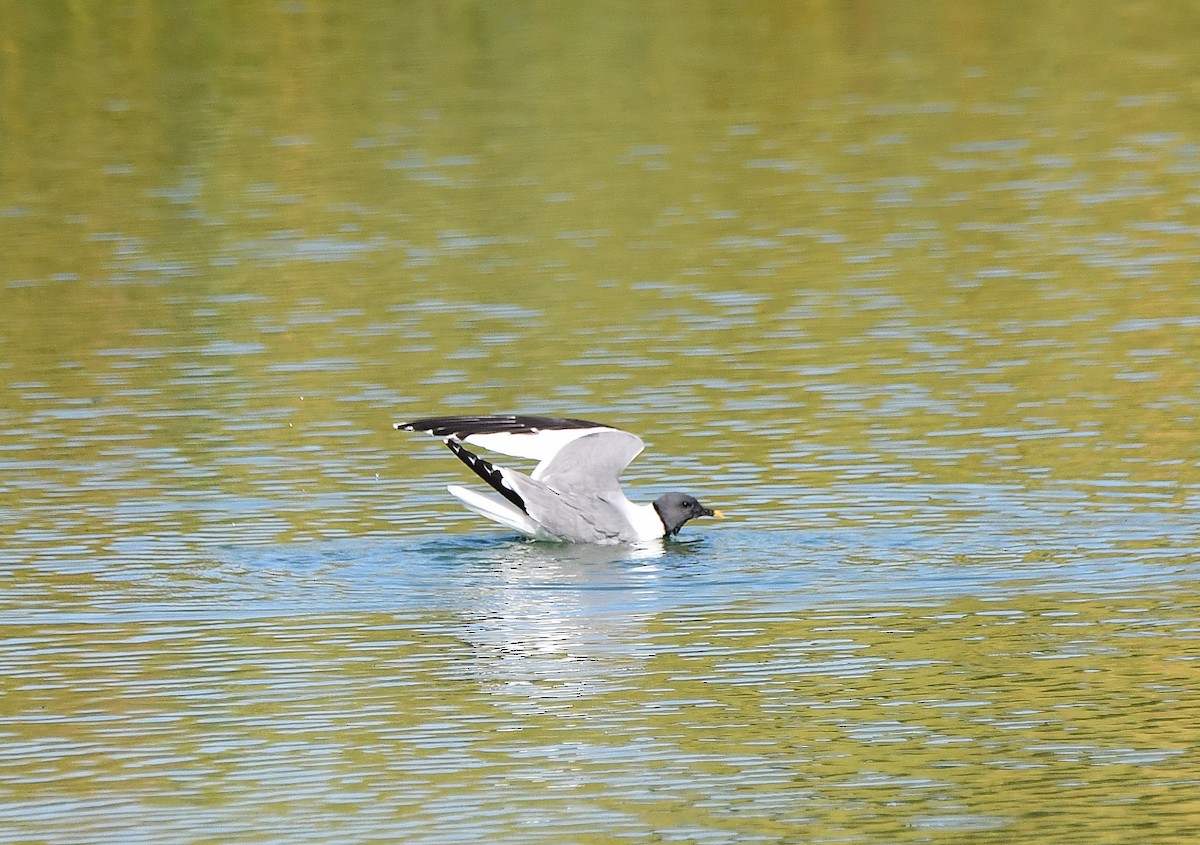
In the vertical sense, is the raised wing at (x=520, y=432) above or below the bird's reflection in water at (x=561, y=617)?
above

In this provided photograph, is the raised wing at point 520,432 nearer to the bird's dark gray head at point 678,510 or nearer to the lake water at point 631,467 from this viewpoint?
the bird's dark gray head at point 678,510

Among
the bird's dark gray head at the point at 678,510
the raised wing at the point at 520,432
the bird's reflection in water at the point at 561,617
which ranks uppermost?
the raised wing at the point at 520,432

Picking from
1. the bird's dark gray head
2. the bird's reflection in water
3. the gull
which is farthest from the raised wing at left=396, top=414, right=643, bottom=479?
the bird's reflection in water

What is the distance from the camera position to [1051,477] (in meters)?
16.9

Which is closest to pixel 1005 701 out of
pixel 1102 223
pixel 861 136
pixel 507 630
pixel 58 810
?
pixel 507 630

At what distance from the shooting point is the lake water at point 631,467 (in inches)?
438

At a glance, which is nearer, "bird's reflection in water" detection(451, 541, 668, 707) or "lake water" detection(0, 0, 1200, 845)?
"lake water" detection(0, 0, 1200, 845)

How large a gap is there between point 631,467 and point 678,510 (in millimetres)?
2402

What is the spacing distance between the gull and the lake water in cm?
24

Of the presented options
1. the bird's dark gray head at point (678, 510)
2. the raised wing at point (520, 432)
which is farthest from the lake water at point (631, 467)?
the raised wing at point (520, 432)

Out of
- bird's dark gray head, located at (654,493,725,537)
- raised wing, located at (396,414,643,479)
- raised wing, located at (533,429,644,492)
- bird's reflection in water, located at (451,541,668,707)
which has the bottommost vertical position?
bird's reflection in water, located at (451,541,668,707)

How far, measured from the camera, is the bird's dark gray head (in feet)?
52.7

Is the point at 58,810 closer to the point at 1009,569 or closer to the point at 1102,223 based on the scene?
the point at 1009,569

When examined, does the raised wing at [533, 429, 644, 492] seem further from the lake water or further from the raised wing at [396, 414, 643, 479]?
the lake water
